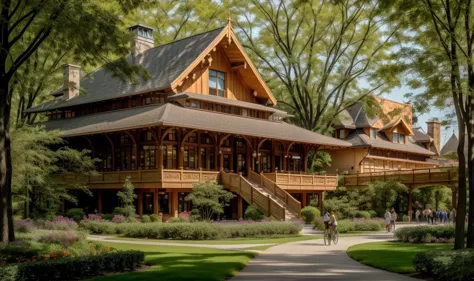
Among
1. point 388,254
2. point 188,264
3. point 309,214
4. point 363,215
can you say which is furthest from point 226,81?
point 188,264

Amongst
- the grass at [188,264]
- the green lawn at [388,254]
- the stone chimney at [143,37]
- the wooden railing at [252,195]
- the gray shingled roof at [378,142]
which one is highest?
the stone chimney at [143,37]

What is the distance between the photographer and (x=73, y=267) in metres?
15.5

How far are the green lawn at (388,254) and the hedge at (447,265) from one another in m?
1.13

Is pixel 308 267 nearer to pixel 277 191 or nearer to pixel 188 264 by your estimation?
pixel 188 264

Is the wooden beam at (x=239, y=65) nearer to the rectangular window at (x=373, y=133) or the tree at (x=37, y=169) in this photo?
the tree at (x=37, y=169)

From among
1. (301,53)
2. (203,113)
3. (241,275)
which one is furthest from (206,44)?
(241,275)

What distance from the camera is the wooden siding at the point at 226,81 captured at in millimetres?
43219

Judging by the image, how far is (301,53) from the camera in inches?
Answer: 2232

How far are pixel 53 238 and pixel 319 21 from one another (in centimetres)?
4078

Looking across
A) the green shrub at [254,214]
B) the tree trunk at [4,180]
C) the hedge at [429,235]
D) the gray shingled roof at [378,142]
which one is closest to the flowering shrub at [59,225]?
the green shrub at [254,214]

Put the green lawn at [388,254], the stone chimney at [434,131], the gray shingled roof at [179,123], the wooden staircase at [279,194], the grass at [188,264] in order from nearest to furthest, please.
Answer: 1. the grass at [188,264]
2. the green lawn at [388,254]
3. the gray shingled roof at [179,123]
4. the wooden staircase at [279,194]
5. the stone chimney at [434,131]

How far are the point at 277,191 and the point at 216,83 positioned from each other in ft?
34.3

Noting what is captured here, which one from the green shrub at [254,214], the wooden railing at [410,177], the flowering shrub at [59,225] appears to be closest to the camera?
the flowering shrub at [59,225]

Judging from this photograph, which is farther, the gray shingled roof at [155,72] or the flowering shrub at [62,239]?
the gray shingled roof at [155,72]
